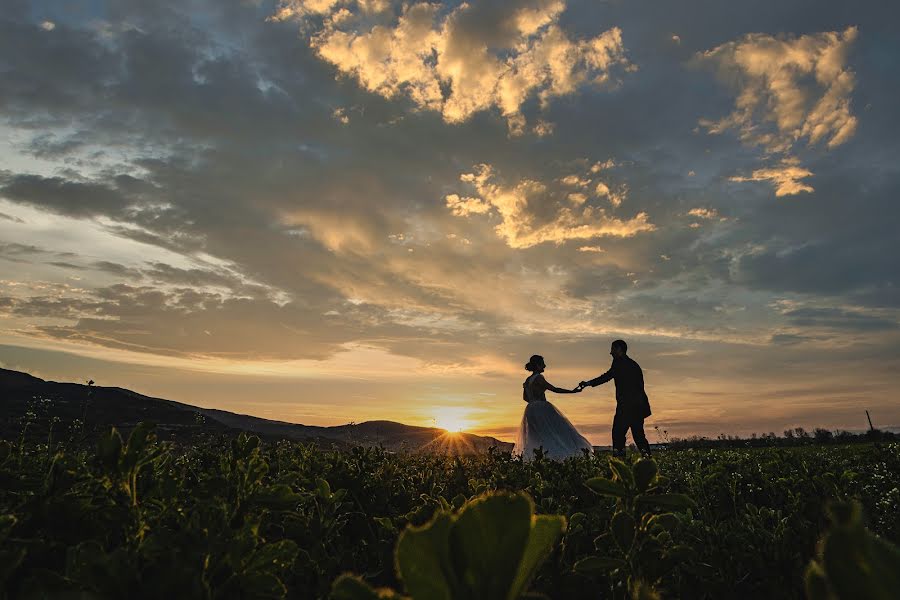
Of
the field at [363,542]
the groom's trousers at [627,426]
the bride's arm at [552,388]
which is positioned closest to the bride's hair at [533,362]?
the bride's arm at [552,388]

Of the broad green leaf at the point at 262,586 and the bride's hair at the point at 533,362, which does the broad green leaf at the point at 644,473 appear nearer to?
the broad green leaf at the point at 262,586

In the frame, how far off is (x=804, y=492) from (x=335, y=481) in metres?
3.59

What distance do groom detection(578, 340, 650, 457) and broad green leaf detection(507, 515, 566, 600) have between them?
60.4ft

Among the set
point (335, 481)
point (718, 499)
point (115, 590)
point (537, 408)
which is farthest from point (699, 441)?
point (115, 590)

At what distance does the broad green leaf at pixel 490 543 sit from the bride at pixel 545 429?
19262 mm

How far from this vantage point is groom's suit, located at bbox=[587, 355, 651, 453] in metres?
18.2

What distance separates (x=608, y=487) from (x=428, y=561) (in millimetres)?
1438

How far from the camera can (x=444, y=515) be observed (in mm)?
651

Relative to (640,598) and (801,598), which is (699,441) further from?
(640,598)

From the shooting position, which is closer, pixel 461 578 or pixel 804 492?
pixel 461 578

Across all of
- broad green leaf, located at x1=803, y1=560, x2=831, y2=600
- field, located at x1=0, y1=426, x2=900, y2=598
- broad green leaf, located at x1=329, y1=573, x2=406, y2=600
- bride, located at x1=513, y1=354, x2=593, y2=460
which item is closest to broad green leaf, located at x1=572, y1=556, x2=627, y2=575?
field, located at x1=0, y1=426, x2=900, y2=598

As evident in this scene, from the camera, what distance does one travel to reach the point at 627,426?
18422 mm

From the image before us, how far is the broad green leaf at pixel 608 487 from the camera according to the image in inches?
75.1

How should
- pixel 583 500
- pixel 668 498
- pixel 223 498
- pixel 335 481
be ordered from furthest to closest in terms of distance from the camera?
pixel 583 500, pixel 335 481, pixel 223 498, pixel 668 498
